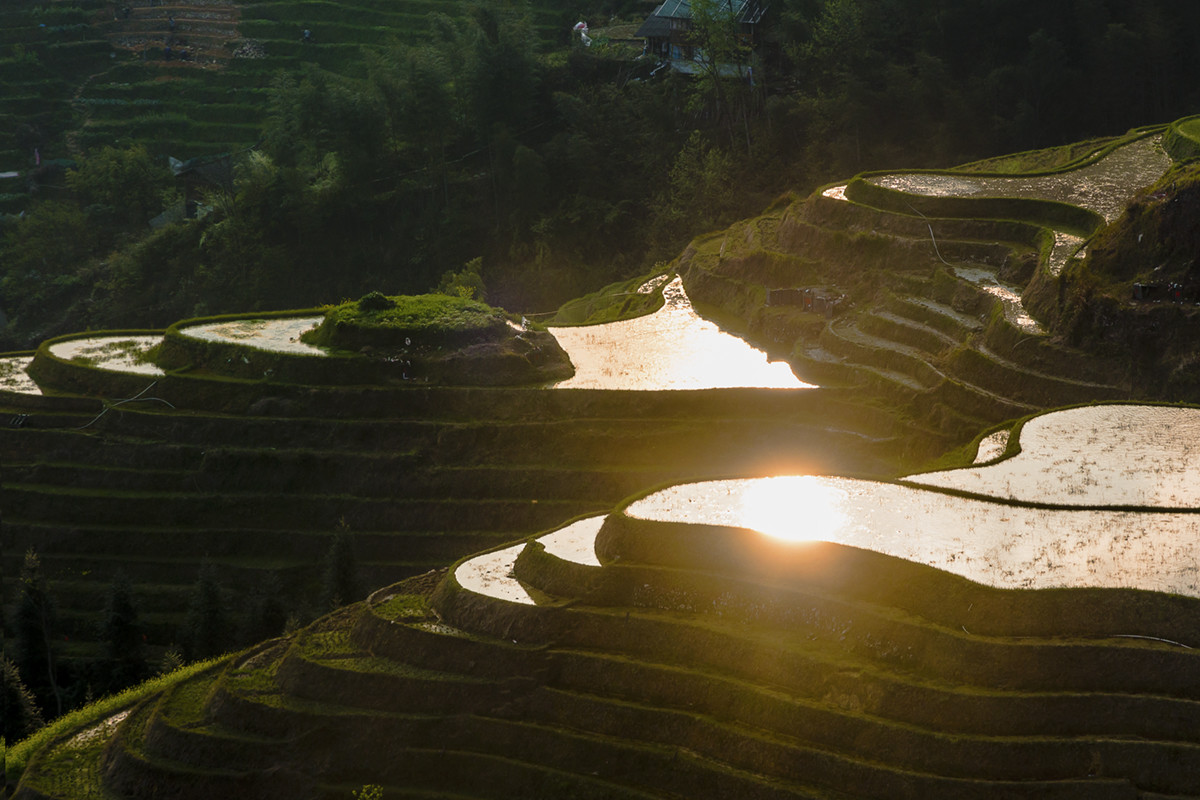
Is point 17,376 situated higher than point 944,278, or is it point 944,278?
point 944,278

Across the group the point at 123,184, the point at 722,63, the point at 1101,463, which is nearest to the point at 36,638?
the point at 1101,463

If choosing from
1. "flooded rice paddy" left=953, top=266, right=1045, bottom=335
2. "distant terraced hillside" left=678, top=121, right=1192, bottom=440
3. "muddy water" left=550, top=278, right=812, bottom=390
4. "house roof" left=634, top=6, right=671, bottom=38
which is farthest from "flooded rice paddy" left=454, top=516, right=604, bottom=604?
"house roof" left=634, top=6, right=671, bottom=38

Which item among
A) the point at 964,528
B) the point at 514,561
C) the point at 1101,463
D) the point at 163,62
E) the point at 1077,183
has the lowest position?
Answer: the point at 514,561

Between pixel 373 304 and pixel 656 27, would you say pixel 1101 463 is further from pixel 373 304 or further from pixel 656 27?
pixel 656 27

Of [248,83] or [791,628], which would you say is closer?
[791,628]

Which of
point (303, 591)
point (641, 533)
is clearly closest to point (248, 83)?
point (303, 591)

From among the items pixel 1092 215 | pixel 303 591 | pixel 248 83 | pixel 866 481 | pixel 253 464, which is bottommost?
pixel 303 591

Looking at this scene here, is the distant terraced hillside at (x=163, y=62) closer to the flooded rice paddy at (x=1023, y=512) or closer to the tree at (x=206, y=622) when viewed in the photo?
the tree at (x=206, y=622)

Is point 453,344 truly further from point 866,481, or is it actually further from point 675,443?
point 866,481

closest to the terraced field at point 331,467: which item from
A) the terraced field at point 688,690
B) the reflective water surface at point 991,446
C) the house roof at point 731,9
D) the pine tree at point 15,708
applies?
the reflective water surface at point 991,446
